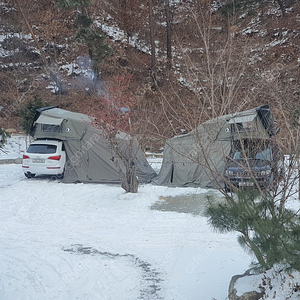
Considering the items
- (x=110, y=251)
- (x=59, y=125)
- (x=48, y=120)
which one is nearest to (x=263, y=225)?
(x=110, y=251)

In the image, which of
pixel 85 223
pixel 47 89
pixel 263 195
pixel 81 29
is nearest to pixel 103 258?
pixel 85 223

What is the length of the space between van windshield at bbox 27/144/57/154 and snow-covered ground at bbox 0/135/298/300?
3.27 meters

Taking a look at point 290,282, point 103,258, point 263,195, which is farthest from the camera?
point 103,258

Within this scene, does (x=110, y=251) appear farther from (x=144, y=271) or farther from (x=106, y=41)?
(x=106, y=41)

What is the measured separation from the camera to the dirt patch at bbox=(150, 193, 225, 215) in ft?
35.9

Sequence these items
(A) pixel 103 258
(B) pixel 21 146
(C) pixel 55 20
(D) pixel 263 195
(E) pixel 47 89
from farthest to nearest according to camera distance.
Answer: (C) pixel 55 20, (E) pixel 47 89, (B) pixel 21 146, (A) pixel 103 258, (D) pixel 263 195

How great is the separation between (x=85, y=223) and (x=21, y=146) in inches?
685

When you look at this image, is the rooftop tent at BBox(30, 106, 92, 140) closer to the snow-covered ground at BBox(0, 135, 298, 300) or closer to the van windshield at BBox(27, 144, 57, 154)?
the van windshield at BBox(27, 144, 57, 154)

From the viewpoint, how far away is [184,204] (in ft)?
38.4

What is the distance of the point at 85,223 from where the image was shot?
9.80 meters

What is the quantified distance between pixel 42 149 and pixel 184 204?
6831 millimetres

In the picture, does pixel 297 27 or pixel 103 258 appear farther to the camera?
pixel 297 27

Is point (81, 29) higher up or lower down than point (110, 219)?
higher up

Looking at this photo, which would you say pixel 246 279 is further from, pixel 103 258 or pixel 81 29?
pixel 81 29
